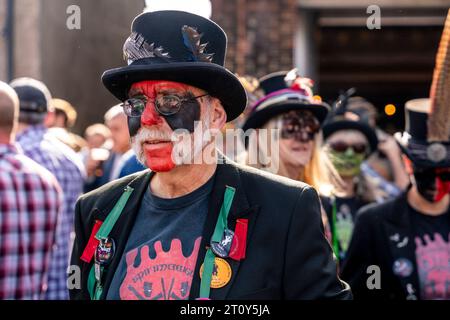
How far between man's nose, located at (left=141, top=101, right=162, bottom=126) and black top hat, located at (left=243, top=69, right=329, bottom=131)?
218 cm

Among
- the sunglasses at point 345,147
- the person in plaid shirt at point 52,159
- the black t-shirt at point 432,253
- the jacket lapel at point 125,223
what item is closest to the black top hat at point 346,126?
the sunglasses at point 345,147

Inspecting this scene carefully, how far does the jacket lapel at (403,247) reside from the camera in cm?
495

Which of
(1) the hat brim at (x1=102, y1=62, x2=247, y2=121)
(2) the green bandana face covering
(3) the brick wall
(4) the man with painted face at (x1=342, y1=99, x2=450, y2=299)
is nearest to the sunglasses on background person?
(4) the man with painted face at (x1=342, y1=99, x2=450, y2=299)

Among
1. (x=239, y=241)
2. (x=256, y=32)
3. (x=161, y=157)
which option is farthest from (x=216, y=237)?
(x=256, y=32)

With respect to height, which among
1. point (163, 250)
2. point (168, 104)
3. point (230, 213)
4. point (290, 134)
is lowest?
point (163, 250)

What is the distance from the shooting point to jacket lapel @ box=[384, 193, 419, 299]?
16.2ft

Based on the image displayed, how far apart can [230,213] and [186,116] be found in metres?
0.41

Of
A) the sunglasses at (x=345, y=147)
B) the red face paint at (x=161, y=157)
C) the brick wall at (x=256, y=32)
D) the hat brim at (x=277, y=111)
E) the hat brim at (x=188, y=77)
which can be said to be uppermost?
the brick wall at (x=256, y=32)

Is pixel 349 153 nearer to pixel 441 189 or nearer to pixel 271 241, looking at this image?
Result: pixel 441 189

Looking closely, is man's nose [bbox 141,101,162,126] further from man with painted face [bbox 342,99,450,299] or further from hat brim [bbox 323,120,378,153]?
hat brim [bbox 323,120,378,153]

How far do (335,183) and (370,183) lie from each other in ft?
4.76

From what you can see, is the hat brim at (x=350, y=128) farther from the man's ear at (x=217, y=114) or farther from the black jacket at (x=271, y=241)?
the black jacket at (x=271, y=241)

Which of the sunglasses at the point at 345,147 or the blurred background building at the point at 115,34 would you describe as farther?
the blurred background building at the point at 115,34

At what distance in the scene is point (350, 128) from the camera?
7.13 meters
